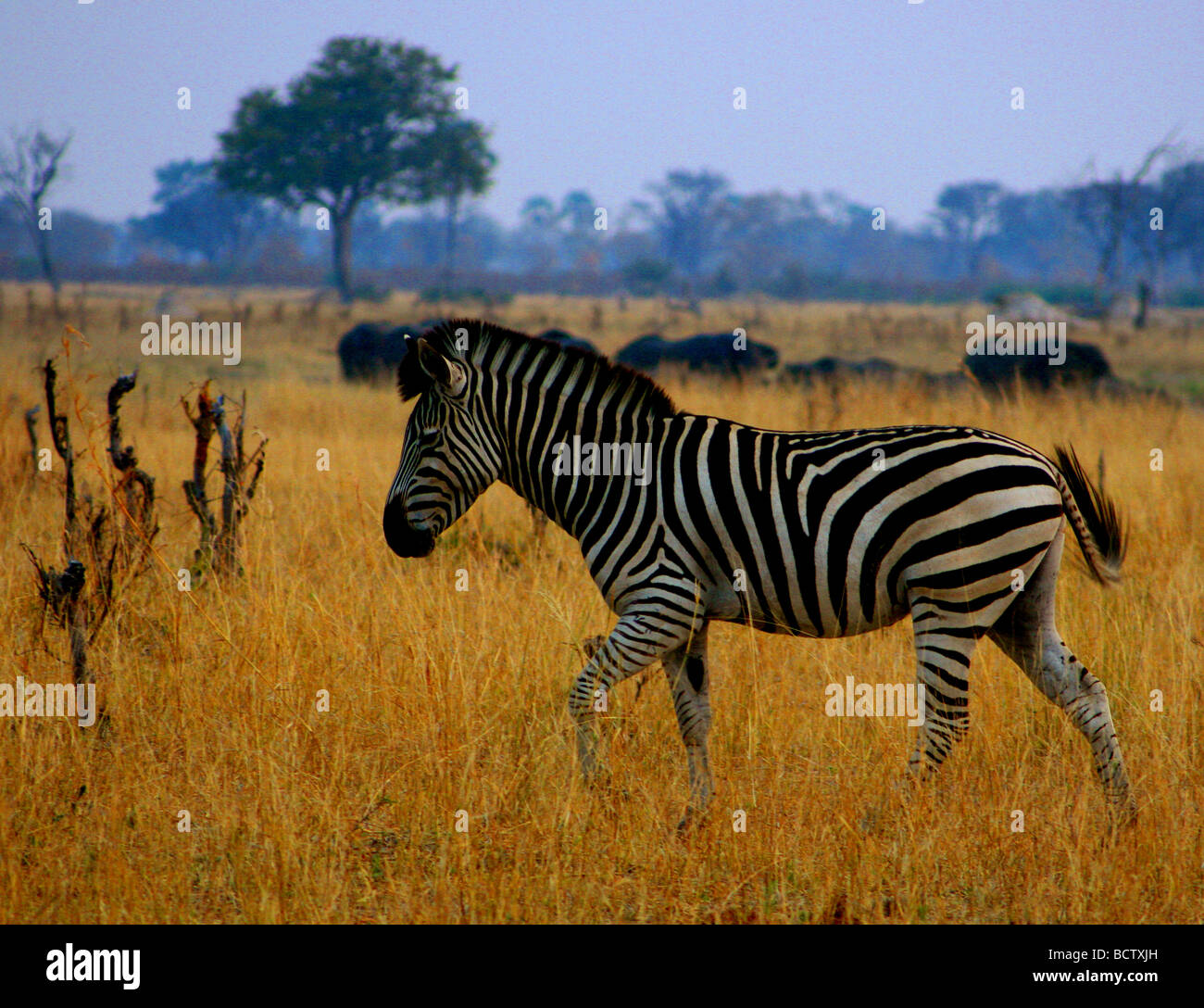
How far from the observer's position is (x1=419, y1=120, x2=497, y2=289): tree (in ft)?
148

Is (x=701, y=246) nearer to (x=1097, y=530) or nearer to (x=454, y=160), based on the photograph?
(x=454, y=160)

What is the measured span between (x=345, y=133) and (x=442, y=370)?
42.8 metres

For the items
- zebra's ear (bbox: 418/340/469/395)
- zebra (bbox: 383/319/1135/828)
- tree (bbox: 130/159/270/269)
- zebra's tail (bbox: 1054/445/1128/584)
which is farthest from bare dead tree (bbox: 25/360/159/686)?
tree (bbox: 130/159/270/269)

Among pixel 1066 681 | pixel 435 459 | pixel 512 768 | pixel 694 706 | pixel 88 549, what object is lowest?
pixel 512 768

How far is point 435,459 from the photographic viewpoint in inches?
165

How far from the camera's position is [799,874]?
11.8 ft

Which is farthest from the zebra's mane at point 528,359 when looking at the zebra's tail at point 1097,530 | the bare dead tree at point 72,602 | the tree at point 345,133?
the tree at point 345,133

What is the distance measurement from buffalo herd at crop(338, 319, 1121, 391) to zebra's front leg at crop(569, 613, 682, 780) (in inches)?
389

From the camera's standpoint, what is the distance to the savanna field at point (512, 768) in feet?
11.3

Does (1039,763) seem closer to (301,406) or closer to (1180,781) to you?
(1180,781)

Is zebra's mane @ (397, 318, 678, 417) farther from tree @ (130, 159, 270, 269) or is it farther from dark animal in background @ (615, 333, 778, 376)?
tree @ (130, 159, 270, 269)

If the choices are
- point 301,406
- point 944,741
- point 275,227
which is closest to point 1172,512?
point 944,741

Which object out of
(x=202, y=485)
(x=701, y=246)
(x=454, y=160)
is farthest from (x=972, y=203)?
(x=202, y=485)

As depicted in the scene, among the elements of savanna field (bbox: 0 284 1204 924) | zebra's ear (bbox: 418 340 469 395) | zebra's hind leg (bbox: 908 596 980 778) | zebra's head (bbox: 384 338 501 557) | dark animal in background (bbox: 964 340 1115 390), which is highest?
dark animal in background (bbox: 964 340 1115 390)
